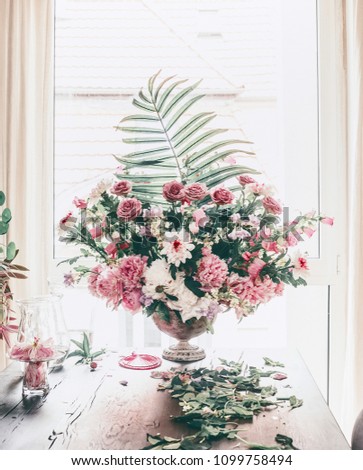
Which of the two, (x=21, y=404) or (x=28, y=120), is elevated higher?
(x=28, y=120)

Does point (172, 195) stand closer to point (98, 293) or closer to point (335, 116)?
point (98, 293)

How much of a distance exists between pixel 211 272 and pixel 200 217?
0.15m

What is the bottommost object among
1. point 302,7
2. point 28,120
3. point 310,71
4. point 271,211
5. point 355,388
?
point 355,388

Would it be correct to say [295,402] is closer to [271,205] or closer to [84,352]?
[271,205]

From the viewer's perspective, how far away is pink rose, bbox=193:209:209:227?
1388 millimetres

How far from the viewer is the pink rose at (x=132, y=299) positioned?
1387 millimetres

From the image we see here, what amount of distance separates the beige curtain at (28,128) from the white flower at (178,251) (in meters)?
0.94

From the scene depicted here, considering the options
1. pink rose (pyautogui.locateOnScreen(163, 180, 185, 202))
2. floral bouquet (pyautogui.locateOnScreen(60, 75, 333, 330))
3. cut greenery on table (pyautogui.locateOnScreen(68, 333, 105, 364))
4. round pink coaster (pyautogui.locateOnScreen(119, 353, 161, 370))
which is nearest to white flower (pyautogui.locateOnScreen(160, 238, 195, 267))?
floral bouquet (pyautogui.locateOnScreen(60, 75, 333, 330))

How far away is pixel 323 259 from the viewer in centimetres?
217

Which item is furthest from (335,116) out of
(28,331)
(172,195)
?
(28,331)

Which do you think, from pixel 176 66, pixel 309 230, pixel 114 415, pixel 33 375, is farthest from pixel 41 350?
pixel 176 66

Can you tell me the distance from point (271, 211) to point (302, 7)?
4.21 ft

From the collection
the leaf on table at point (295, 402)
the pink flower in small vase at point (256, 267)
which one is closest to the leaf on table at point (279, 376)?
the leaf on table at point (295, 402)
